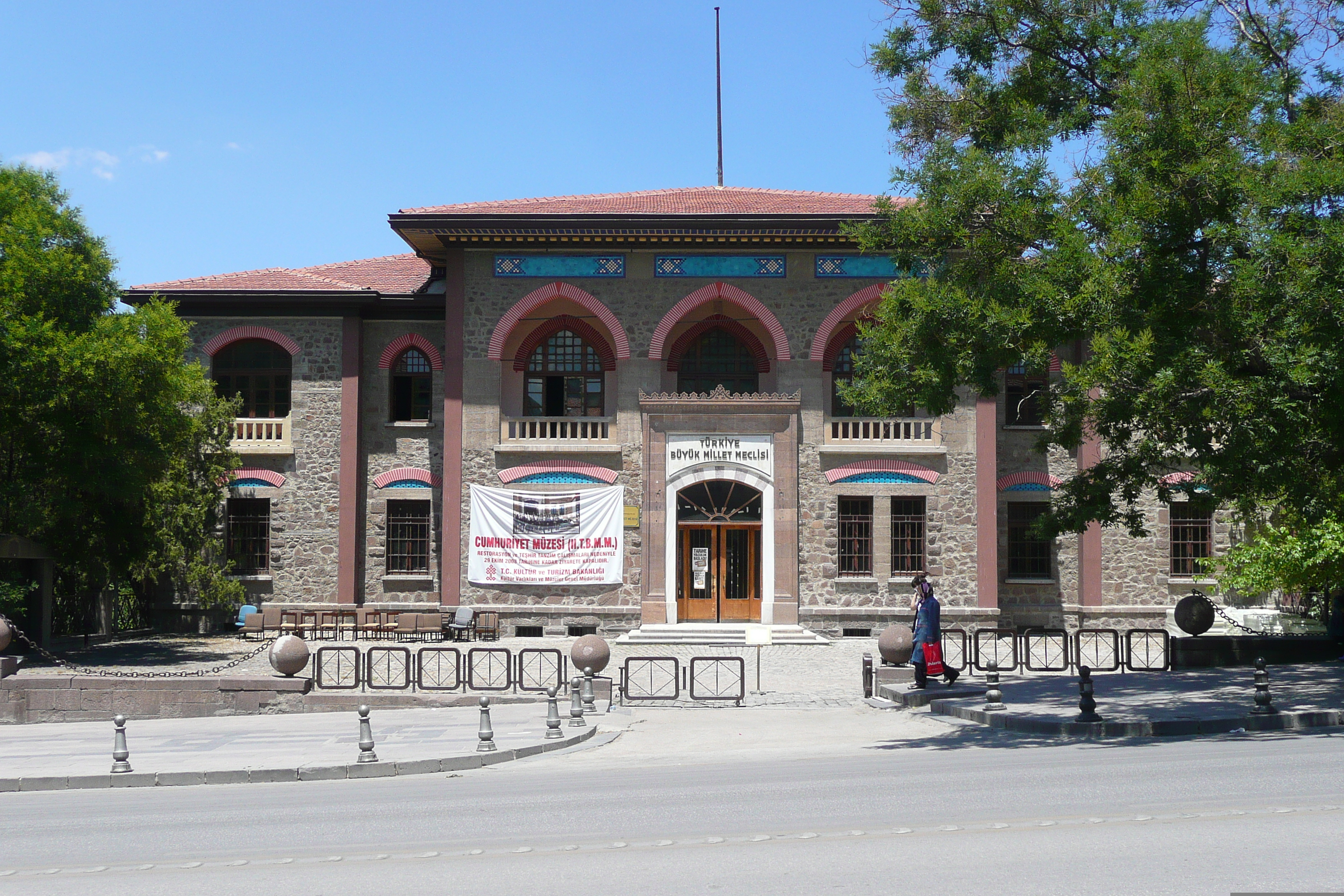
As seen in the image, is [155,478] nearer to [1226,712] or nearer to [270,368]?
[270,368]

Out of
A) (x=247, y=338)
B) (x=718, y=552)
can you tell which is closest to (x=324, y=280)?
(x=247, y=338)

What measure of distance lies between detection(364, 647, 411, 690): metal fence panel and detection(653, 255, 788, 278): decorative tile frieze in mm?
10668

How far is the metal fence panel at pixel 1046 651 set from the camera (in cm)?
2077

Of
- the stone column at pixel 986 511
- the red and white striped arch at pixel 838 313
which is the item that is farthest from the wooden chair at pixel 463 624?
the stone column at pixel 986 511

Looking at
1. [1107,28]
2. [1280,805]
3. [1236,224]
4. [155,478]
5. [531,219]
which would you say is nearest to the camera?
[1280,805]

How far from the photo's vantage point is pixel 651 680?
62.2 feet

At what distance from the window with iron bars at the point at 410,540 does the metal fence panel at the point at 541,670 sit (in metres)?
6.64

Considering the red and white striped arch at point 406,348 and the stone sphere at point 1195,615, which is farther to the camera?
the red and white striped arch at point 406,348

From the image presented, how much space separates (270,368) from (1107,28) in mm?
21029

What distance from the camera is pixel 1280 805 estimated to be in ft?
28.5

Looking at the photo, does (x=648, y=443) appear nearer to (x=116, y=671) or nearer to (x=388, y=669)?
(x=388, y=669)

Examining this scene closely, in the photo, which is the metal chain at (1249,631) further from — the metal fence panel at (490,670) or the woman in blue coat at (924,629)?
the metal fence panel at (490,670)

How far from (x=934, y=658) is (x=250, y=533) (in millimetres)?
18162

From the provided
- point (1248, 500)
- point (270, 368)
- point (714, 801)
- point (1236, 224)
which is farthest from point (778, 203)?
point (714, 801)
